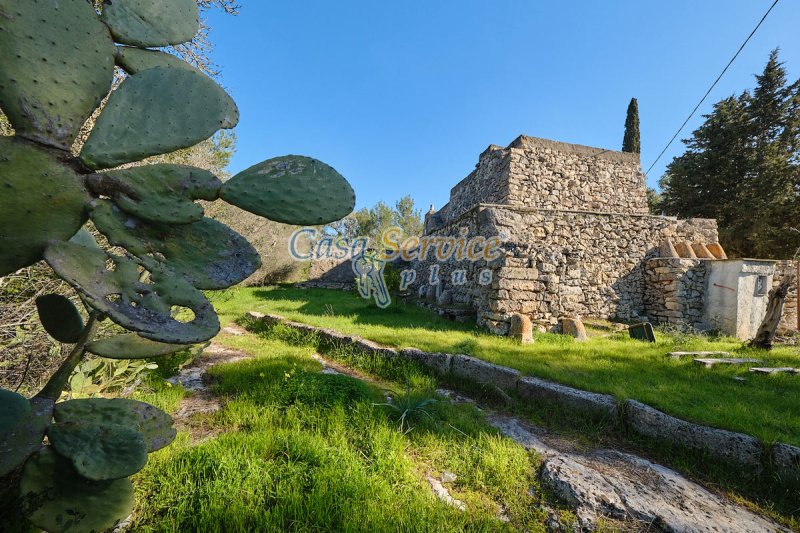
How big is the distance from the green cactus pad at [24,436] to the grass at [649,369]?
4000mm

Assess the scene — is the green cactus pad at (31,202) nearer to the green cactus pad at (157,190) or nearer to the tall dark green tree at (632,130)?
the green cactus pad at (157,190)

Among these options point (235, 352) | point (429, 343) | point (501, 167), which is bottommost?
point (235, 352)

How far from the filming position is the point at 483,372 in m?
3.90

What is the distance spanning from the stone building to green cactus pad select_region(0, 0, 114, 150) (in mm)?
5985

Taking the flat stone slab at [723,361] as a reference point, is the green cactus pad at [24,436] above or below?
above

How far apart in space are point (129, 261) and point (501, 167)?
11659mm

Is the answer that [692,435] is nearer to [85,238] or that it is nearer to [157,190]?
[157,190]

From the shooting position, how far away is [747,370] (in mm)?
4023

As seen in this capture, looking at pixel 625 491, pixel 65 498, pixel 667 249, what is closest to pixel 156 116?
pixel 65 498

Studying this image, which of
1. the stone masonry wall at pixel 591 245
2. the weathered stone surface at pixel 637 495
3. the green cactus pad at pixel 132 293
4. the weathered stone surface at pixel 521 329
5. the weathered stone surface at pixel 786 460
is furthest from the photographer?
the stone masonry wall at pixel 591 245

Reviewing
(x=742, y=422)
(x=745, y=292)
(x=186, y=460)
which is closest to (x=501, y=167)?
(x=745, y=292)

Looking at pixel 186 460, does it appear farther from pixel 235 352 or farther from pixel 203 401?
pixel 235 352

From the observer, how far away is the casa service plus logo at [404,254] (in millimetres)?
8289

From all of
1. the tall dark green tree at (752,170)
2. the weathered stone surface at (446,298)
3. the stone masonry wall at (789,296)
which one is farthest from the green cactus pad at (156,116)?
the tall dark green tree at (752,170)
